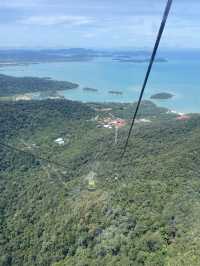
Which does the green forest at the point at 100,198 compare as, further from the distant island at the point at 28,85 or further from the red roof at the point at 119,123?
the distant island at the point at 28,85

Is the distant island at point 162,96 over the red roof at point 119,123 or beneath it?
beneath

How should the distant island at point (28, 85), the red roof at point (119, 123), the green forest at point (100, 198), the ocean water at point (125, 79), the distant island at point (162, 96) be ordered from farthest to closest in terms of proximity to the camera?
the distant island at point (28, 85)
the distant island at point (162, 96)
the ocean water at point (125, 79)
the red roof at point (119, 123)
the green forest at point (100, 198)

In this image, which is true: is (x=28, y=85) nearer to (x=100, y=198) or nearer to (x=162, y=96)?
(x=162, y=96)

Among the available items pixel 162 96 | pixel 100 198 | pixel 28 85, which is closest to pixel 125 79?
pixel 162 96

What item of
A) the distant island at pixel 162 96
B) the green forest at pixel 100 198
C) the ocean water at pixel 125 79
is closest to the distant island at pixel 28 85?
the ocean water at pixel 125 79

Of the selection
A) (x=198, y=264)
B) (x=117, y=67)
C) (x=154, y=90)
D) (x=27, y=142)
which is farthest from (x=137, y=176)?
(x=117, y=67)

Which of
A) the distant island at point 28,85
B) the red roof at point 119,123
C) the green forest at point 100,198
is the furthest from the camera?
the distant island at point 28,85

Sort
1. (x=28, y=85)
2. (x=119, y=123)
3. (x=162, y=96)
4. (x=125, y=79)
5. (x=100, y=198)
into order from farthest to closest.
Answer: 1. (x=125, y=79)
2. (x=28, y=85)
3. (x=162, y=96)
4. (x=119, y=123)
5. (x=100, y=198)
